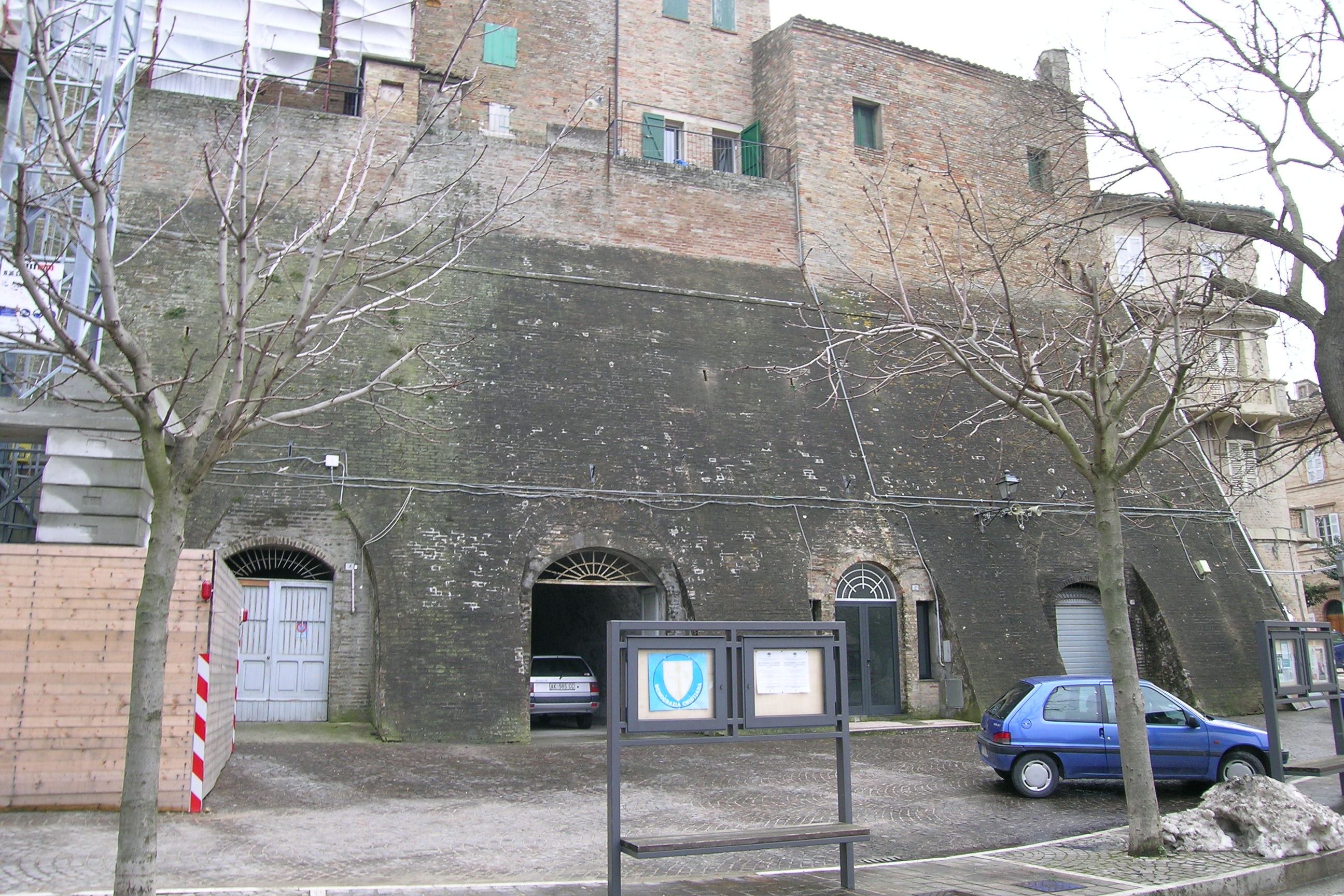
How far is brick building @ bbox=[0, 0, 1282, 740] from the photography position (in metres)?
14.8

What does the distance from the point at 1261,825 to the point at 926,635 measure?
33.0ft

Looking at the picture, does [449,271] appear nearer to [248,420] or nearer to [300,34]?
[300,34]

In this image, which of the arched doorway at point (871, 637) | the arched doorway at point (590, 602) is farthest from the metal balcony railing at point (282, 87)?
the arched doorway at point (871, 637)

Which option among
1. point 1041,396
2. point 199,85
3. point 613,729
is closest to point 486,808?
point 613,729

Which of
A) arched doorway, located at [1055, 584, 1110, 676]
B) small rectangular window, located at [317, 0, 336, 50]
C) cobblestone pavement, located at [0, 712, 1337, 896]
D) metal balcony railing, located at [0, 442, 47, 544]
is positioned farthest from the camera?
small rectangular window, located at [317, 0, 336, 50]

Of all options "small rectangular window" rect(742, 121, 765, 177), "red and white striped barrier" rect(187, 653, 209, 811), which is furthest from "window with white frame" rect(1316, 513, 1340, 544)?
"red and white striped barrier" rect(187, 653, 209, 811)

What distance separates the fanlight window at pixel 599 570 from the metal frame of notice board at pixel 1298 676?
29.5 feet

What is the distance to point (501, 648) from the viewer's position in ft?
47.5

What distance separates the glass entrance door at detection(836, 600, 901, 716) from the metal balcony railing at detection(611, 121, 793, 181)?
414 inches

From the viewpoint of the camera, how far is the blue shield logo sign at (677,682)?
6793mm

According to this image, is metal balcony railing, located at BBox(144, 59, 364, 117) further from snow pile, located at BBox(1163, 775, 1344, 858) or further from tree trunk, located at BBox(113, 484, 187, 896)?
snow pile, located at BBox(1163, 775, 1344, 858)

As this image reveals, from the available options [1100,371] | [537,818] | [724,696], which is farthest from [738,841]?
[1100,371]

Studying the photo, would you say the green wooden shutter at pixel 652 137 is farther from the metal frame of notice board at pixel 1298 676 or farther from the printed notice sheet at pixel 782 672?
the printed notice sheet at pixel 782 672

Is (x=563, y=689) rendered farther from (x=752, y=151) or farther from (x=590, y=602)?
(x=752, y=151)
